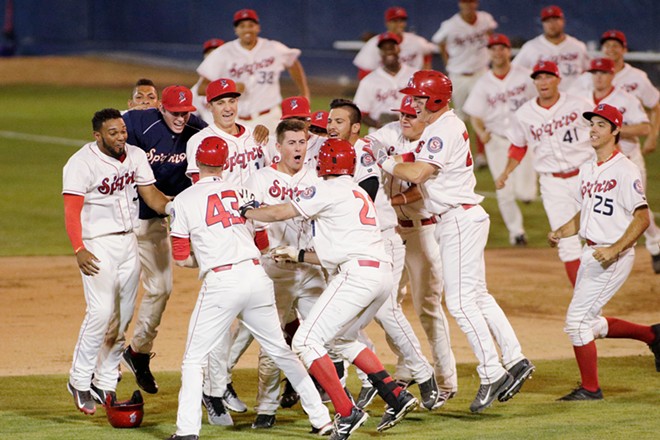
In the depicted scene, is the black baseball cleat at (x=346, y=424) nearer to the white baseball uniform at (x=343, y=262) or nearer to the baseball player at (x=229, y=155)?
the white baseball uniform at (x=343, y=262)

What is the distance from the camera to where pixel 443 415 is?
7602 mm

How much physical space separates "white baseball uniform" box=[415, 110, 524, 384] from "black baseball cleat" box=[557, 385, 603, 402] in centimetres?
50

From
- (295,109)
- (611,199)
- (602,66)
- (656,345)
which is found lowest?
(656,345)

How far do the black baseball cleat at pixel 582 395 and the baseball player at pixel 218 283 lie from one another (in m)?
1.86

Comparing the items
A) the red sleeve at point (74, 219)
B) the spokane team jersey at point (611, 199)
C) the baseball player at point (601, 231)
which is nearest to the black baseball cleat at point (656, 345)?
the baseball player at point (601, 231)

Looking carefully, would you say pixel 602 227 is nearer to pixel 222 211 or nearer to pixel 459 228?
pixel 459 228

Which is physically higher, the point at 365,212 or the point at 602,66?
the point at 602,66

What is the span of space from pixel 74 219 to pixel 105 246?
1.03ft

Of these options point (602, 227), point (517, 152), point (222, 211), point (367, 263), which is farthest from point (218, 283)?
point (517, 152)

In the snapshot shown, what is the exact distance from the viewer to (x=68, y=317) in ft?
33.9

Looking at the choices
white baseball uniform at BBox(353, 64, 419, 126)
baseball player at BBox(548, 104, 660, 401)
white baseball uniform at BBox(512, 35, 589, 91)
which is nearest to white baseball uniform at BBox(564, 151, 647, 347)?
baseball player at BBox(548, 104, 660, 401)

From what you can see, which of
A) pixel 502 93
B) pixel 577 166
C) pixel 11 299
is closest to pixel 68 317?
pixel 11 299

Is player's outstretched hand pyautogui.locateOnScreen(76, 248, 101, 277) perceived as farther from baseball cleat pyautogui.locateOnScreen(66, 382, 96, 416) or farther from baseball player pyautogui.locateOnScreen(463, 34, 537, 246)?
baseball player pyautogui.locateOnScreen(463, 34, 537, 246)

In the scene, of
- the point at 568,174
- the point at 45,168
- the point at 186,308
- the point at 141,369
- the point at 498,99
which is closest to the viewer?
the point at 141,369
